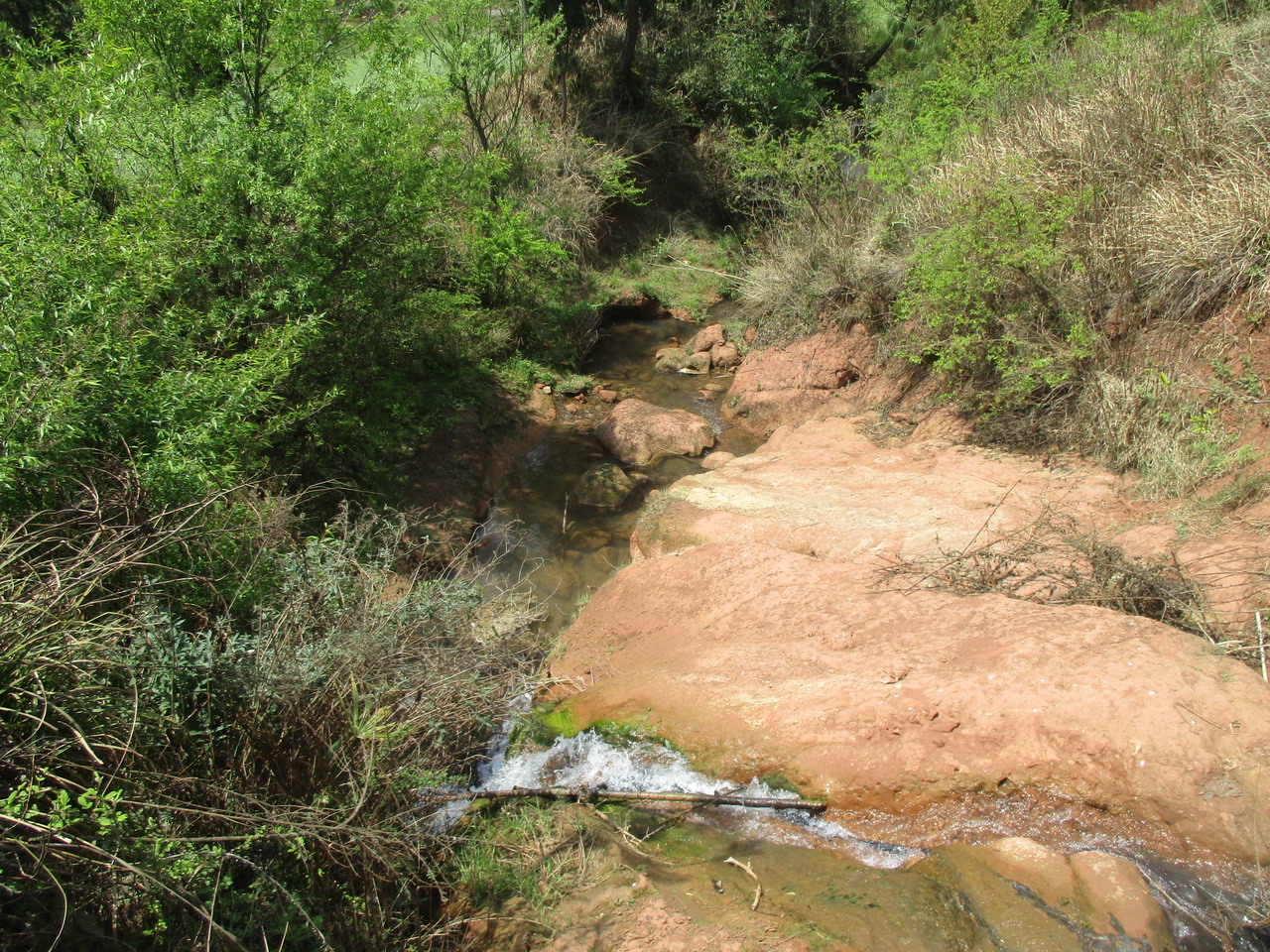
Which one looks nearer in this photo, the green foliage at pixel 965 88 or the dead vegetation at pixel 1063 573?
the dead vegetation at pixel 1063 573

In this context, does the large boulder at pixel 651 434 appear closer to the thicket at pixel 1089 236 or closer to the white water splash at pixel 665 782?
the thicket at pixel 1089 236

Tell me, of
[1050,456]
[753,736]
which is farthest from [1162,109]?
[753,736]

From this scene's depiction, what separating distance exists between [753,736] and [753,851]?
782mm

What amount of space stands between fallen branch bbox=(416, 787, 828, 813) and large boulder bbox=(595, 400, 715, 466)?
6.95 metres

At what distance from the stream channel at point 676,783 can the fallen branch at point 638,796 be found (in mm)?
49

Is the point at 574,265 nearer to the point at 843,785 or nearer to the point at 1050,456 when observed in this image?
the point at 1050,456

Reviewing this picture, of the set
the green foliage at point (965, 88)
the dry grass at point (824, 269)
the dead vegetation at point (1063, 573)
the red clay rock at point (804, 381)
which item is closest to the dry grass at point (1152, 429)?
the dead vegetation at point (1063, 573)

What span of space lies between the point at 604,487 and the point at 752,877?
6.95m

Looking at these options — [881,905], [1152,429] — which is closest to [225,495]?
[881,905]

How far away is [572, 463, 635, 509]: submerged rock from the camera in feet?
34.7

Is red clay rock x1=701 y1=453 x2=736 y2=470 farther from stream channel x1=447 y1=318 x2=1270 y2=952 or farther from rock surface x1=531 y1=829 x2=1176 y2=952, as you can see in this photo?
rock surface x1=531 y1=829 x2=1176 y2=952

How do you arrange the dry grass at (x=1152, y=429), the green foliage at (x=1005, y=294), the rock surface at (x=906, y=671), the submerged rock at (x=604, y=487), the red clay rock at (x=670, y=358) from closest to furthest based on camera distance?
the rock surface at (x=906, y=671) → the dry grass at (x=1152, y=429) → the green foliage at (x=1005, y=294) → the submerged rock at (x=604, y=487) → the red clay rock at (x=670, y=358)

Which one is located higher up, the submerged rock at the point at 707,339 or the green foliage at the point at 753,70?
A: the green foliage at the point at 753,70

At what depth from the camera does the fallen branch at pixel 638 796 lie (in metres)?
4.59
